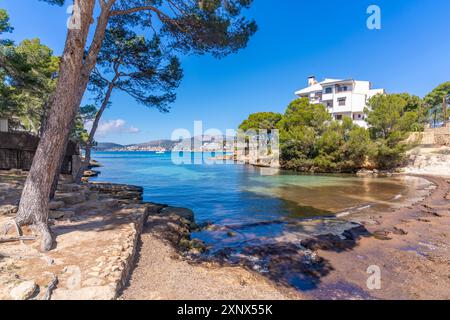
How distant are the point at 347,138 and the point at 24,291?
34192 millimetres

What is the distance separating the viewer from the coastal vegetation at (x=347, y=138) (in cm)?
2786

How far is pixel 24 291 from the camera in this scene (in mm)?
2762

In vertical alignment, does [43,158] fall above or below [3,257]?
above

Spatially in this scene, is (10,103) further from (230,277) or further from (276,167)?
(276,167)

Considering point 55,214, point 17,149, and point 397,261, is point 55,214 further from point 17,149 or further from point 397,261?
point 17,149

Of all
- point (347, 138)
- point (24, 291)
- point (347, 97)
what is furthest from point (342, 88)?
point (24, 291)

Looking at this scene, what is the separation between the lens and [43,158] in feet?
15.6

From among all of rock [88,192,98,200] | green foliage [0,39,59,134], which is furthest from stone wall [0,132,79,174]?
rock [88,192,98,200]

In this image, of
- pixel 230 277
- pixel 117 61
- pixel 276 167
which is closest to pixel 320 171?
pixel 276 167

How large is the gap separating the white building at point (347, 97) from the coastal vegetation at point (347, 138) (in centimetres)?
845

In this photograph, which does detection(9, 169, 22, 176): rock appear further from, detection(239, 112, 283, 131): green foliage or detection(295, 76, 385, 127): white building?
detection(295, 76, 385, 127): white building

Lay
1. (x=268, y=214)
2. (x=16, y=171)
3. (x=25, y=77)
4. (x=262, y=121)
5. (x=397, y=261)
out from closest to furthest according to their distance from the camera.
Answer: (x=397, y=261), (x=268, y=214), (x=25, y=77), (x=16, y=171), (x=262, y=121)

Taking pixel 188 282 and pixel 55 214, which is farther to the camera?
pixel 55 214
